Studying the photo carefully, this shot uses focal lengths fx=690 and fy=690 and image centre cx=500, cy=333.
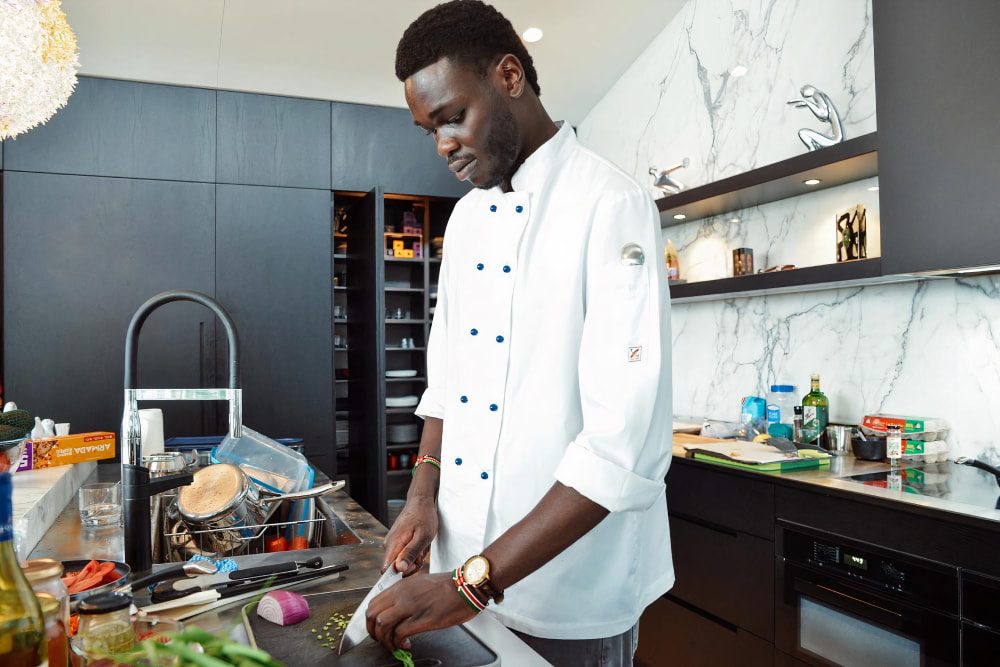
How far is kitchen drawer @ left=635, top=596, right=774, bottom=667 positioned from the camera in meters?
2.25

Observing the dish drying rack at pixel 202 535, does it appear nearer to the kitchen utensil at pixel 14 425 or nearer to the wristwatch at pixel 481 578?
the kitchen utensil at pixel 14 425

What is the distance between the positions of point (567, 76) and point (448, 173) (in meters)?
0.96

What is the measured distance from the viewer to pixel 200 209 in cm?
399

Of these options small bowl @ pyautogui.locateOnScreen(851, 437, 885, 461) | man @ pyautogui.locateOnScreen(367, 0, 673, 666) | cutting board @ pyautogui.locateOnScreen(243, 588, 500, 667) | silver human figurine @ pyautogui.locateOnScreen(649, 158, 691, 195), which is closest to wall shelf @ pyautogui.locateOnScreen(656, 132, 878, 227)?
silver human figurine @ pyautogui.locateOnScreen(649, 158, 691, 195)

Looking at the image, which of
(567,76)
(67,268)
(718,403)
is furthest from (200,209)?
(718,403)

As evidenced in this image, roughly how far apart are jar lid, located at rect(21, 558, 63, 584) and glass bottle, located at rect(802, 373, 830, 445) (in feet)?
8.49

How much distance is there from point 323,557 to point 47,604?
25.5 inches

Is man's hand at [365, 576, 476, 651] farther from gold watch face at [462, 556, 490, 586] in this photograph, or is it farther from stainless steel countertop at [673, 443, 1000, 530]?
stainless steel countertop at [673, 443, 1000, 530]

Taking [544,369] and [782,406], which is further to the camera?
[782,406]

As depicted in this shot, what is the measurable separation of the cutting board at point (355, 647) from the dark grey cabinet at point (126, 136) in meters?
3.64

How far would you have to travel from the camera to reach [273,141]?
4.14 m

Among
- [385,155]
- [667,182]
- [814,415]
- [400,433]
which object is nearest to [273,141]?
[385,155]

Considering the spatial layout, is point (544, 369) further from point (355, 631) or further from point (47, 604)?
point (47, 604)

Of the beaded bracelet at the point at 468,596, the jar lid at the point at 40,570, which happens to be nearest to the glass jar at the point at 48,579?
the jar lid at the point at 40,570
